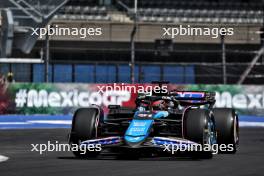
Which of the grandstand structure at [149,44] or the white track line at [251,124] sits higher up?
the grandstand structure at [149,44]

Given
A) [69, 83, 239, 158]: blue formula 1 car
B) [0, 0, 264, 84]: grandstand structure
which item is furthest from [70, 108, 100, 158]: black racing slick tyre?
[0, 0, 264, 84]: grandstand structure

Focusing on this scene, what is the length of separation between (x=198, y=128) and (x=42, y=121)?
1335 cm

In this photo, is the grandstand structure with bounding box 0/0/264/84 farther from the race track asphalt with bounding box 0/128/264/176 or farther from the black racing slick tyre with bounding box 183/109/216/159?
the black racing slick tyre with bounding box 183/109/216/159

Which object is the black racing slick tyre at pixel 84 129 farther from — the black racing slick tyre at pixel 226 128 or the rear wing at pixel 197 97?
the black racing slick tyre at pixel 226 128

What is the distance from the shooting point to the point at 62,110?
25750mm

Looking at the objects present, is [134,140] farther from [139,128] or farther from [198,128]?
[198,128]

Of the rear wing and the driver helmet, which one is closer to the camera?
the driver helmet

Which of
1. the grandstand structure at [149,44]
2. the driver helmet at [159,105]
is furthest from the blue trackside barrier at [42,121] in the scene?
the driver helmet at [159,105]

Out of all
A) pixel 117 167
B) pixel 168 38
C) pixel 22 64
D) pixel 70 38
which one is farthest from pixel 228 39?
pixel 117 167

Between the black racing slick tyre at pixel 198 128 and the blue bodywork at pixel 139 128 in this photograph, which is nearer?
the blue bodywork at pixel 139 128

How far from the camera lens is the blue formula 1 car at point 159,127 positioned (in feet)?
37.7

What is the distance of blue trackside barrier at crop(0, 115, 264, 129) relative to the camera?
76.7ft

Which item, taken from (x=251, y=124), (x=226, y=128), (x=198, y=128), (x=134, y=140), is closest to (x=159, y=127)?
(x=198, y=128)

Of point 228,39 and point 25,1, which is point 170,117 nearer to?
point 25,1
